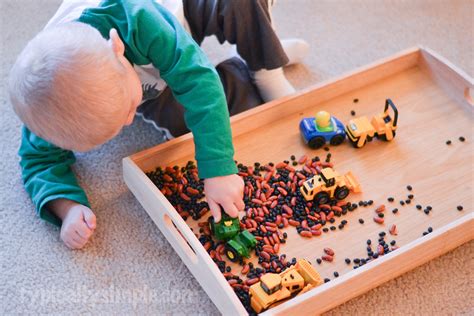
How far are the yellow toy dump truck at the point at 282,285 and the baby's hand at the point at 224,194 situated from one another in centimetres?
16

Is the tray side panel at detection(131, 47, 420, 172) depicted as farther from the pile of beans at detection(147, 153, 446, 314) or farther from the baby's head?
the baby's head

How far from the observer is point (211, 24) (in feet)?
4.48

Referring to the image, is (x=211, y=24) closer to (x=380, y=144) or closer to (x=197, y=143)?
(x=197, y=143)

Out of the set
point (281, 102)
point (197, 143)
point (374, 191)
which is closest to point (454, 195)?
point (374, 191)

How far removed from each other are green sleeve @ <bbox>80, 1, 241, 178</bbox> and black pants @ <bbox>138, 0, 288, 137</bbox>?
0.21 meters

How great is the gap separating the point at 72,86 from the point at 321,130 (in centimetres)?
56

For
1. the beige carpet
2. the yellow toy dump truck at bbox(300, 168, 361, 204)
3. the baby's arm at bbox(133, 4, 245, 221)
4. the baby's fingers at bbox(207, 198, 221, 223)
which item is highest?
the baby's arm at bbox(133, 4, 245, 221)

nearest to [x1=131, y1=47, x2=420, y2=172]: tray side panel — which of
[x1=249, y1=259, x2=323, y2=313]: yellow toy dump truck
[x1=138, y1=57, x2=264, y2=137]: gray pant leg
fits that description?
[x1=138, y1=57, x2=264, y2=137]: gray pant leg

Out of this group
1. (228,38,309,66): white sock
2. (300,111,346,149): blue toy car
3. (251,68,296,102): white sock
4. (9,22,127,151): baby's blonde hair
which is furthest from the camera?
(228,38,309,66): white sock

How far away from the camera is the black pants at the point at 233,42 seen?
4.38ft

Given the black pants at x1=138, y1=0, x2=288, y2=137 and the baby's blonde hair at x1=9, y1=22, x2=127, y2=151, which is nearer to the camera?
the baby's blonde hair at x1=9, y1=22, x2=127, y2=151

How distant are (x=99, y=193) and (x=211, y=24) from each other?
1.44 feet

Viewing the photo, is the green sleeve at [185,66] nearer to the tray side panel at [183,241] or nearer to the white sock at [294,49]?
the tray side panel at [183,241]

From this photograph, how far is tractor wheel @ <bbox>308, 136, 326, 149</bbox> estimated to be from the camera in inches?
51.2
